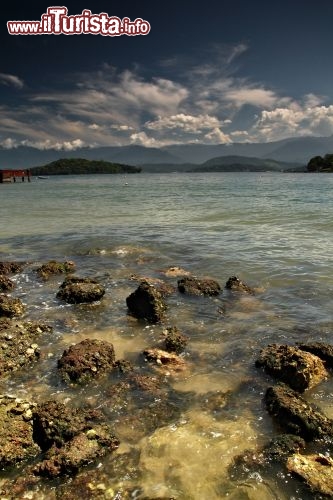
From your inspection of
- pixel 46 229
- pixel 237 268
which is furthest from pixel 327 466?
pixel 46 229

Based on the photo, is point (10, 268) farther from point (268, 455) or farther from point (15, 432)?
point (268, 455)

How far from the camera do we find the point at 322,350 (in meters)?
9.23

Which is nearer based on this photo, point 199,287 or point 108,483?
point 108,483

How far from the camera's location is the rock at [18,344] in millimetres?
8990

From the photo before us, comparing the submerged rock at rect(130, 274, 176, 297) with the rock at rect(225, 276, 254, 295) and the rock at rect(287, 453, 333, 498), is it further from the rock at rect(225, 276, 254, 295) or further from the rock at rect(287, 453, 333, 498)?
the rock at rect(287, 453, 333, 498)

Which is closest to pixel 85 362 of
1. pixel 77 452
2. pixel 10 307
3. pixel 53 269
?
pixel 77 452

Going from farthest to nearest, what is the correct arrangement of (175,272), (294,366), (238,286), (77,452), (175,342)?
1. (175,272)
2. (238,286)
3. (175,342)
4. (294,366)
5. (77,452)

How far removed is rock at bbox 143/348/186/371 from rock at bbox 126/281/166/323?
2.31 meters

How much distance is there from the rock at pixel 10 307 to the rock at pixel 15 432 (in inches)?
216

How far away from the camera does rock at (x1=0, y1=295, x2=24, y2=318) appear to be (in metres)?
12.1

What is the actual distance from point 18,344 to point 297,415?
21.9 ft

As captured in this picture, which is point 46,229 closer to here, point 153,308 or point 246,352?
point 153,308

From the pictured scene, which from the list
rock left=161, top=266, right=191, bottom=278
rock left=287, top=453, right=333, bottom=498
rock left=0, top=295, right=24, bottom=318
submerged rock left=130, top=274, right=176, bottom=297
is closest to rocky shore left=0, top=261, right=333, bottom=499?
rock left=287, top=453, right=333, bottom=498

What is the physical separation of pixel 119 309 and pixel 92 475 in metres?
7.04
